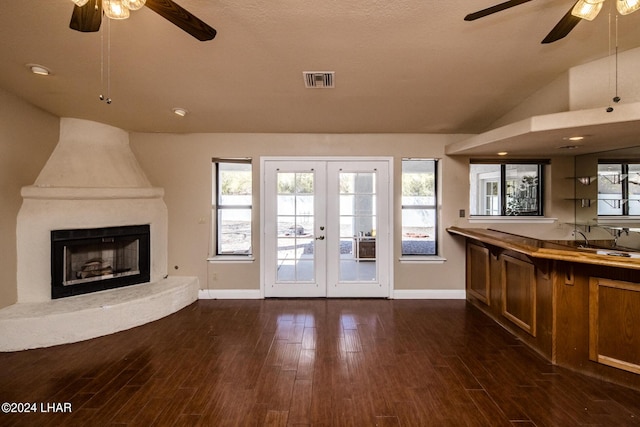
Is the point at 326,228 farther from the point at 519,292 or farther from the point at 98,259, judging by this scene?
the point at 98,259

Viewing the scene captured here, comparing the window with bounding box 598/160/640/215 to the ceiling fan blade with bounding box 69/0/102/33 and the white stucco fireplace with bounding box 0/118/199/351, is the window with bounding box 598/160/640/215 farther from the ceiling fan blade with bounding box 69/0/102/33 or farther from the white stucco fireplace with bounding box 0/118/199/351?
the white stucco fireplace with bounding box 0/118/199/351

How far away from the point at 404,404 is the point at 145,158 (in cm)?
441

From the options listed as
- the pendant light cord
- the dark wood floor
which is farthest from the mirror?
the pendant light cord

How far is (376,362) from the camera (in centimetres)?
284

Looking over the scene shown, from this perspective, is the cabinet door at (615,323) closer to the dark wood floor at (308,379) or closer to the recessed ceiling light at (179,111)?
the dark wood floor at (308,379)

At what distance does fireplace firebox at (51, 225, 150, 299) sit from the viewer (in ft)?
11.8

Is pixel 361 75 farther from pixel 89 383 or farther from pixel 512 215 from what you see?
pixel 89 383

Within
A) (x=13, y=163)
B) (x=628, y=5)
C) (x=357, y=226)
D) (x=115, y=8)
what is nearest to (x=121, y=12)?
(x=115, y=8)

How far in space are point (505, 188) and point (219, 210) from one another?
429cm

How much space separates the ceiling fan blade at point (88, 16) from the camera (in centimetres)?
150

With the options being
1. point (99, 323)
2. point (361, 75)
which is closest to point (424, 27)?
point (361, 75)

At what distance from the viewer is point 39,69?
2.74 m

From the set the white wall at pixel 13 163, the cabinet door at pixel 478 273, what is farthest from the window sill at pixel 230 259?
the cabinet door at pixel 478 273

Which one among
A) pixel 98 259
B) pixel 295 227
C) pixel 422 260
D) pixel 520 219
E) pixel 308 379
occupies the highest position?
pixel 520 219
